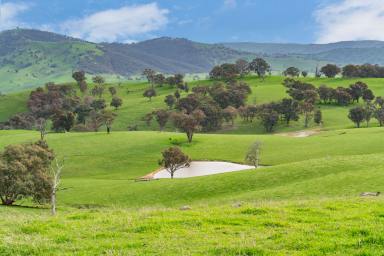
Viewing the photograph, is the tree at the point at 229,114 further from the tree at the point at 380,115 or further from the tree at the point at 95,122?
the tree at the point at 380,115

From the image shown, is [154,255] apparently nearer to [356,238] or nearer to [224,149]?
[356,238]

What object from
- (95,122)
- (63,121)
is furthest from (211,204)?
(95,122)

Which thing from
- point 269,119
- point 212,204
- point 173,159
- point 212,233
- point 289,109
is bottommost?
point 173,159

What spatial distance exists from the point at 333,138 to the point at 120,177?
59165 millimetres

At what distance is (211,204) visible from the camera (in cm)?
5106

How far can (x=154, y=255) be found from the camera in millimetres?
14992

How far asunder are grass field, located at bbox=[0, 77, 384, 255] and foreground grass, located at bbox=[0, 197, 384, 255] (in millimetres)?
44

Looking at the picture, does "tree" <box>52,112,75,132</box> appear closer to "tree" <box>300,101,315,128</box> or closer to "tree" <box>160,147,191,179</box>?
"tree" <box>160,147,191,179</box>

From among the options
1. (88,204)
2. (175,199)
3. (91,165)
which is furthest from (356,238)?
(91,165)

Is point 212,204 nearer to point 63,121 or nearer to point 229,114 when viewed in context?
point 229,114

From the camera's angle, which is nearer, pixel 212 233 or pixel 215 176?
pixel 212 233

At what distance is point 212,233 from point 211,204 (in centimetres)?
3350

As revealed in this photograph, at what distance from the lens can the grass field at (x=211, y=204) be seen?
16.1 metres

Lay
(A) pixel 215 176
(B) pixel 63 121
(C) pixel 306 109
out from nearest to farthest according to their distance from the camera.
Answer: (A) pixel 215 176, (B) pixel 63 121, (C) pixel 306 109
